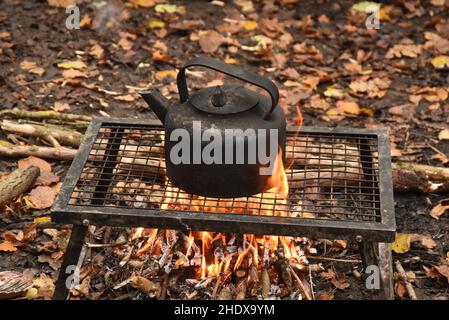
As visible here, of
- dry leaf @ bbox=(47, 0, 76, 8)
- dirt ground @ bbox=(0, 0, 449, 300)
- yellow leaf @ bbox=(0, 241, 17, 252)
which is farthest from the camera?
dry leaf @ bbox=(47, 0, 76, 8)

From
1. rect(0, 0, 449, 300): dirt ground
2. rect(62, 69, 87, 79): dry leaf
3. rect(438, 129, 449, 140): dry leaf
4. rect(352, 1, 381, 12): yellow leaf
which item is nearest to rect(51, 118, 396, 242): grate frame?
rect(0, 0, 449, 300): dirt ground

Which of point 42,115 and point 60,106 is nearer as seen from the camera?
point 42,115

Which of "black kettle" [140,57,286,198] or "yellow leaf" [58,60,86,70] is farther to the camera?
"yellow leaf" [58,60,86,70]

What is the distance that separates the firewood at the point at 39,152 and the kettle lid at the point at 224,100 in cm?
182

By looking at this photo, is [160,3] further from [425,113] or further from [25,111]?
[425,113]

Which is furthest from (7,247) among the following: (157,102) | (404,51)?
(404,51)

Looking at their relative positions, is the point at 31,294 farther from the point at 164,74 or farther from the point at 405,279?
the point at 164,74

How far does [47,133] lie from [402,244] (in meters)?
2.92

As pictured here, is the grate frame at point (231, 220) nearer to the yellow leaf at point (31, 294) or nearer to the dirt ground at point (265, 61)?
the yellow leaf at point (31, 294)

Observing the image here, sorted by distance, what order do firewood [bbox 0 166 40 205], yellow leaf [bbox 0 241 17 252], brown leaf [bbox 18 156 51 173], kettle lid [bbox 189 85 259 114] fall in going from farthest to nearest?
1. brown leaf [bbox 18 156 51 173]
2. firewood [bbox 0 166 40 205]
3. yellow leaf [bbox 0 241 17 252]
4. kettle lid [bbox 189 85 259 114]

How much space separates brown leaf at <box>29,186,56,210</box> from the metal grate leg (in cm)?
108

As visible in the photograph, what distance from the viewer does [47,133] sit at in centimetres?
562

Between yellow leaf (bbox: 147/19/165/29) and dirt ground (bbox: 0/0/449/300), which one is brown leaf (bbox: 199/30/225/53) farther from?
yellow leaf (bbox: 147/19/165/29)

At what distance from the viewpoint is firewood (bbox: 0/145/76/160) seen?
544 centimetres
